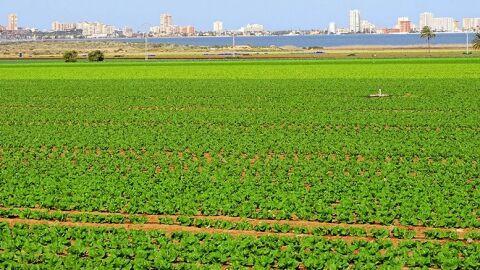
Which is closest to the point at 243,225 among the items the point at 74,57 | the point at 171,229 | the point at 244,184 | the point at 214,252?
the point at 171,229

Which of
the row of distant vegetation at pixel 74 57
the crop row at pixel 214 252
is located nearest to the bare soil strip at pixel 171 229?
the crop row at pixel 214 252

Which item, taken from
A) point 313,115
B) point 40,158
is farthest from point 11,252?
point 313,115

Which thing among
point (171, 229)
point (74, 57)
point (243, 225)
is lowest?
point (171, 229)

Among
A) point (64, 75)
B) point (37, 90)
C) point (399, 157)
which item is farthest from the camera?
point (64, 75)

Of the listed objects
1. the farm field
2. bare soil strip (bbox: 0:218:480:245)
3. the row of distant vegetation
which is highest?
the row of distant vegetation

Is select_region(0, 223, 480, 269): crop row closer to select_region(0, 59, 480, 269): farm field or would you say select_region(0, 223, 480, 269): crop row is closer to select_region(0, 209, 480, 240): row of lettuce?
select_region(0, 59, 480, 269): farm field

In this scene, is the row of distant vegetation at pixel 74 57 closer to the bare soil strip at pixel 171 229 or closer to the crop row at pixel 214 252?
the bare soil strip at pixel 171 229

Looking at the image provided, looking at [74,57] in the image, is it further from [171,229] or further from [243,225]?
[243,225]

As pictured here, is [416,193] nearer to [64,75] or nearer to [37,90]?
[37,90]

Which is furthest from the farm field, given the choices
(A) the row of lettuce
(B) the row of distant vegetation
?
(B) the row of distant vegetation
